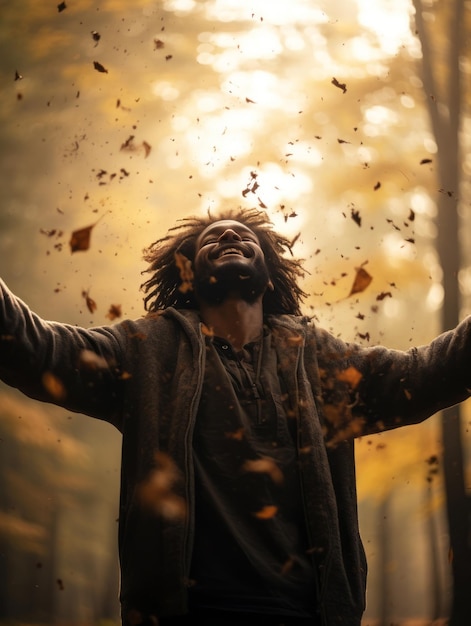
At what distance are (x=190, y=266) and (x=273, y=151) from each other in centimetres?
156

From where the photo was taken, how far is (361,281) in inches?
156

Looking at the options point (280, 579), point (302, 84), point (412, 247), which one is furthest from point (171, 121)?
point (280, 579)

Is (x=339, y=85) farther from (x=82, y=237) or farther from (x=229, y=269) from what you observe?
(x=229, y=269)

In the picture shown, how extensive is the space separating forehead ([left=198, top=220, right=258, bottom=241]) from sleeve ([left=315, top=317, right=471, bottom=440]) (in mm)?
461

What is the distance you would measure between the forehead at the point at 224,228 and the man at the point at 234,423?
61 millimetres

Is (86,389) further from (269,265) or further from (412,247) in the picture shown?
(412,247)

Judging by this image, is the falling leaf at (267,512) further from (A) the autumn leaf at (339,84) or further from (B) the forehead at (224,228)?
(A) the autumn leaf at (339,84)

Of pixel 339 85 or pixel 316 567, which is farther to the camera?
pixel 339 85

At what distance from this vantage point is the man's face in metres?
2.09

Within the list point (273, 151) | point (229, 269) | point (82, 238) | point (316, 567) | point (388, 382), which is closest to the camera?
point (316, 567)

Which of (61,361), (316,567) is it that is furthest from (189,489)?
(61,361)

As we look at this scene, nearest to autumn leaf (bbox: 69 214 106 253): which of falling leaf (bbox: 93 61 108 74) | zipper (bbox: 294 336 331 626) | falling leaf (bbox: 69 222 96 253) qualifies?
falling leaf (bbox: 69 222 96 253)

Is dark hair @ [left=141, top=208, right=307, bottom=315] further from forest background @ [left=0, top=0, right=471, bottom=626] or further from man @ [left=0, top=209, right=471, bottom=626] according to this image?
forest background @ [left=0, top=0, right=471, bottom=626]

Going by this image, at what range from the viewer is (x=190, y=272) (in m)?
2.30
